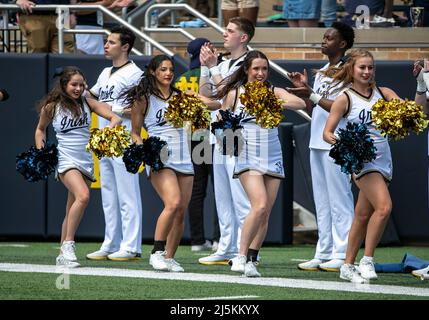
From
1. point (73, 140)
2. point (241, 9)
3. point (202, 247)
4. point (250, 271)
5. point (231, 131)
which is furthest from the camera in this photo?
point (241, 9)

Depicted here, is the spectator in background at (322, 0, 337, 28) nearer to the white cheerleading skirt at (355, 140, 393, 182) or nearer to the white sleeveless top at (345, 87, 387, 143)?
the white sleeveless top at (345, 87, 387, 143)

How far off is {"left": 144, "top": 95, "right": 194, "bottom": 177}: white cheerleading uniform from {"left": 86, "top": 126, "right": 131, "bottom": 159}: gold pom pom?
0.73 feet

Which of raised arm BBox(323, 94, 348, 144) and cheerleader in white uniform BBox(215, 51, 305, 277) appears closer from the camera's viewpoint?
raised arm BBox(323, 94, 348, 144)

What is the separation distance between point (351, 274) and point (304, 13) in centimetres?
560

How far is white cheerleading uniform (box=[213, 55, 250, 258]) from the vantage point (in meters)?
11.1

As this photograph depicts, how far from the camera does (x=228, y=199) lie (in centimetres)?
1155

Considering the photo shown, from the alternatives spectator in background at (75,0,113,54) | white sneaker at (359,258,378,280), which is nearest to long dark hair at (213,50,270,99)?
white sneaker at (359,258,378,280)

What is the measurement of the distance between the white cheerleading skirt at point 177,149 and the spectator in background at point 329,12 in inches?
179

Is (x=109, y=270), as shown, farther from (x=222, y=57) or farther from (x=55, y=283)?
(x=222, y=57)

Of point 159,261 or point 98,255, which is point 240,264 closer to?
point 159,261

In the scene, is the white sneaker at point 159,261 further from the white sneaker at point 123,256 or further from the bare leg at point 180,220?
the white sneaker at point 123,256

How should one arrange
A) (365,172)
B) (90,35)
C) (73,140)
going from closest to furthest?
(365,172), (73,140), (90,35)

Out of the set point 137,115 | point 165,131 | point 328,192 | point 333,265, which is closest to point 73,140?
point 137,115

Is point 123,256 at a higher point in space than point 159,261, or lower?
lower
